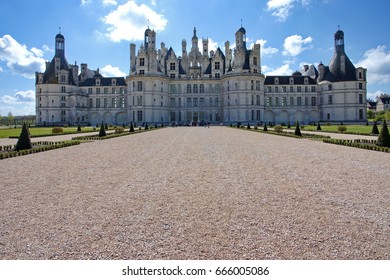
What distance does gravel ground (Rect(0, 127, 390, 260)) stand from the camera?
4168mm

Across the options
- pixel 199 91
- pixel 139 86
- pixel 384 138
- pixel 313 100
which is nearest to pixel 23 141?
pixel 384 138

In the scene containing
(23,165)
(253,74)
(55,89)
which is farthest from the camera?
(55,89)

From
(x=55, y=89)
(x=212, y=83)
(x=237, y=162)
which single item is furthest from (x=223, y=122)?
(x=237, y=162)

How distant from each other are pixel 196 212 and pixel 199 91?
6522cm

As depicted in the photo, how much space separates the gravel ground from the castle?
54564mm

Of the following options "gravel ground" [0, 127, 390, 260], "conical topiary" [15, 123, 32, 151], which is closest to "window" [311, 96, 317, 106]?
"gravel ground" [0, 127, 390, 260]

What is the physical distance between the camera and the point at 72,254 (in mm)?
4027

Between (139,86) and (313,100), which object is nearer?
(139,86)

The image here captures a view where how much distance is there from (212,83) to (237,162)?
59330 mm

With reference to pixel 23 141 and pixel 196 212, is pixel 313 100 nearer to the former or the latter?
pixel 23 141

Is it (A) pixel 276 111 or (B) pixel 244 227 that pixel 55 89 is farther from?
(B) pixel 244 227

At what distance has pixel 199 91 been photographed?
6981 centimetres

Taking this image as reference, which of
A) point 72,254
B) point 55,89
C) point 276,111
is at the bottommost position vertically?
point 72,254

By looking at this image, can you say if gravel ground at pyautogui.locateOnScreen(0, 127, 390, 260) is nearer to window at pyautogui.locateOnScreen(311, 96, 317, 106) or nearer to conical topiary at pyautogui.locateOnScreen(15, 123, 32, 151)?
conical topiary at pyautogui.locateOnScreen(15, 123, 32, 151)
